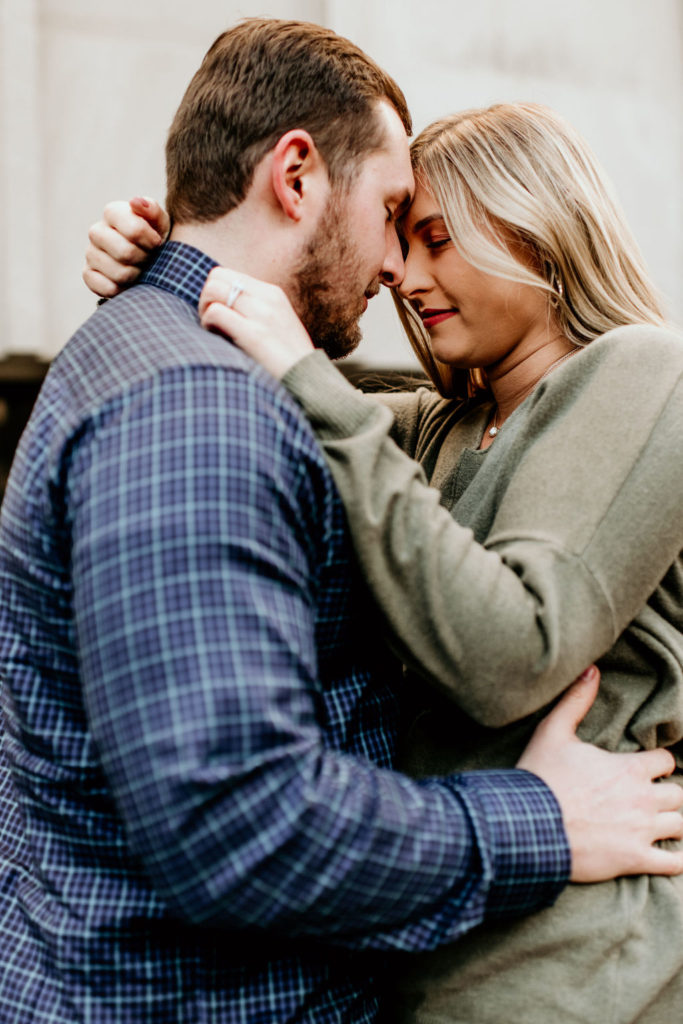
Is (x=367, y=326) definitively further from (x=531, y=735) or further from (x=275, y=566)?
(x=275, y=566)

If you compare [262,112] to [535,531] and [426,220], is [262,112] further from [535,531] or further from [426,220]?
[535,531]

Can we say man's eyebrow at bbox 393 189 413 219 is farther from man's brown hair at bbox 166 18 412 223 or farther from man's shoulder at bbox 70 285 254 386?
man's shoulder at bbox 70 285 254 386

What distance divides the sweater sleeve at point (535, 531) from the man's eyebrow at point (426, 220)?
581mm

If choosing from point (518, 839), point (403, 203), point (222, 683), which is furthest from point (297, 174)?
point (518, 839)

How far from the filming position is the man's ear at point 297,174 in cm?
159

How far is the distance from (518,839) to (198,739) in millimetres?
464

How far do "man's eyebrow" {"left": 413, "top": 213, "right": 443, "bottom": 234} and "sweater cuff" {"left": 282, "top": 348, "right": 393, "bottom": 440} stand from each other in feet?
2.58

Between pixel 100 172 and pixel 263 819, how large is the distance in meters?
3.57

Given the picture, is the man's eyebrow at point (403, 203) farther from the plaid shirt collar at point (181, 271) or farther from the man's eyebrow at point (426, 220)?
the plaid shirt collar at point (181, 271)

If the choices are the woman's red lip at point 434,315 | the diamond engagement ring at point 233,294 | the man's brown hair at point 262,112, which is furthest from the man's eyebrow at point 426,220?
the diamond engagement ring at point 233,294

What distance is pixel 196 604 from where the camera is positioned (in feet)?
3.45

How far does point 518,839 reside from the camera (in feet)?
4.10

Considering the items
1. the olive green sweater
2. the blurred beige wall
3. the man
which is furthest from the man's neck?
the blurred beige wall

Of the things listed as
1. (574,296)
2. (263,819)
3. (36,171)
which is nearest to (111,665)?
(263,819)
